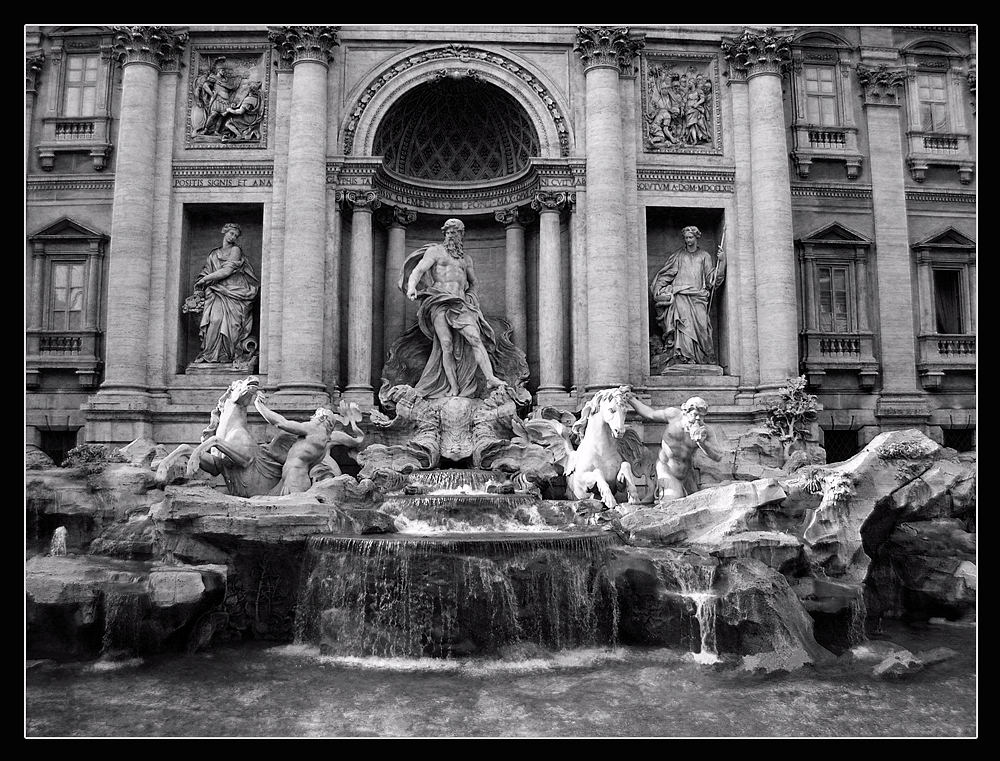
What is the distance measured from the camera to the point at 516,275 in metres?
18.4

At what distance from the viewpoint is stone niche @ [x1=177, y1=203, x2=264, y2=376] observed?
57.2ft

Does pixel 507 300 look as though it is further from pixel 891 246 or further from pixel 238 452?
pixel 891 246

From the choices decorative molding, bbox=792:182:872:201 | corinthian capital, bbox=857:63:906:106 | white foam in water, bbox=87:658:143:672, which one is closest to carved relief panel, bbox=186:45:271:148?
white foam in water, bbox=87:658:143:672

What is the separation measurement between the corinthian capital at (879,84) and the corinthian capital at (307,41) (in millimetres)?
11910

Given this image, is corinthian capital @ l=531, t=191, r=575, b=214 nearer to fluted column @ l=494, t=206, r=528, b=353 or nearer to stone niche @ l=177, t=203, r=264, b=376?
fluted column @ l=494, t=206, r=528, b=353

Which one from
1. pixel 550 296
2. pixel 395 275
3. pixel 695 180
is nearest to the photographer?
pixel 550 296

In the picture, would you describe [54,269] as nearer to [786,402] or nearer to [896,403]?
[786,402]

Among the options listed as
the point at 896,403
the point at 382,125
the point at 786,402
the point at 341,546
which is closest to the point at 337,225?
the point at 382,125

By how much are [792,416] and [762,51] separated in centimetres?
796

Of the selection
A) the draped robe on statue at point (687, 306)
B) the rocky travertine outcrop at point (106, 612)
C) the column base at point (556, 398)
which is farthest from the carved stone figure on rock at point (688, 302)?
the rocky travertine outcrop at point (106, 612)

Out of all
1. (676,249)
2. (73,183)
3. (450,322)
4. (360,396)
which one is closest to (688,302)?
(676,249)

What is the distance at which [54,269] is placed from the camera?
17.6m

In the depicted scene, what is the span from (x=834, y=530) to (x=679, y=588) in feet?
8.75

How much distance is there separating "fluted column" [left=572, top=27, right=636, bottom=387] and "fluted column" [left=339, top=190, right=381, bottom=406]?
4.60 metres
